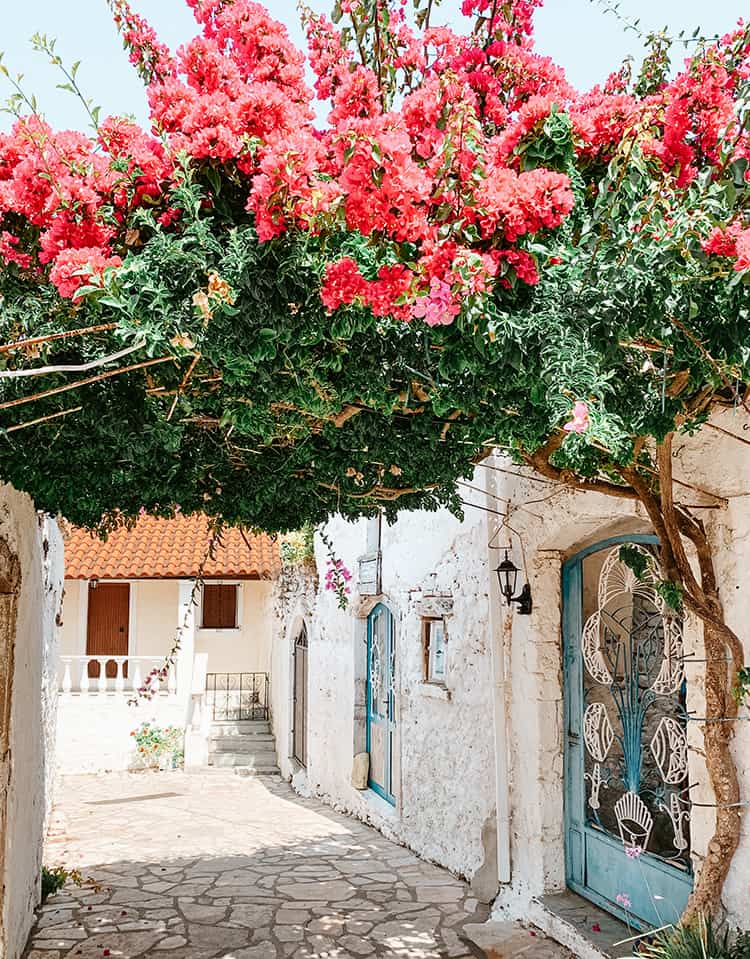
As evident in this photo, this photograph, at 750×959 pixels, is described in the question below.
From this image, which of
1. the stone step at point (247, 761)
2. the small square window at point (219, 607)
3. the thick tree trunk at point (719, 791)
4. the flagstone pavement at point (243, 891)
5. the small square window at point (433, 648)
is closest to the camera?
the thick tree trunk at point (719, 791)

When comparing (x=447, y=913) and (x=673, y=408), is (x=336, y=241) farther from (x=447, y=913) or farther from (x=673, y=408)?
(x=447, y=913)

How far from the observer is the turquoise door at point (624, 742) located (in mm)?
4684

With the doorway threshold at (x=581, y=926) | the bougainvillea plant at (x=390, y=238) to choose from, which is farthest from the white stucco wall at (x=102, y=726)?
the bougainvillea plant at (x=390, y=238)

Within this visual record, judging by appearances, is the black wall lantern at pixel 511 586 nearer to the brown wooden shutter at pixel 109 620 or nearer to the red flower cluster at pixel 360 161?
the red flower cluster at pixel 360 161

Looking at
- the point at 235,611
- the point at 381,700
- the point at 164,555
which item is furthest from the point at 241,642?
the point at 381,700

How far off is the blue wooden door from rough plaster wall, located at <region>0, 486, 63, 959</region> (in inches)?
136

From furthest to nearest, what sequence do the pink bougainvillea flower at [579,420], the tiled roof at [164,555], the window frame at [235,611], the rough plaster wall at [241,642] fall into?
the window frame at [235,611]
the rough plaster wall at [241,642]
the tiled roof at [164,555]
the pink bougainvillea flower at [579,420]

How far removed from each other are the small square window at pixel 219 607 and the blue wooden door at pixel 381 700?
8849mm

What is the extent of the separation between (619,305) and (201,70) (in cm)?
142

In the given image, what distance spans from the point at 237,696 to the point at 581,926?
39.3 feet

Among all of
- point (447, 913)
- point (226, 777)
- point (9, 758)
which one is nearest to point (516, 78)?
point (9, 758)

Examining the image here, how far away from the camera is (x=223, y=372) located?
2.82 metres

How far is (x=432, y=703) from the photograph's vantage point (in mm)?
7672

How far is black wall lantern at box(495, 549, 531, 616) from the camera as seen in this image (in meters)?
5.98
